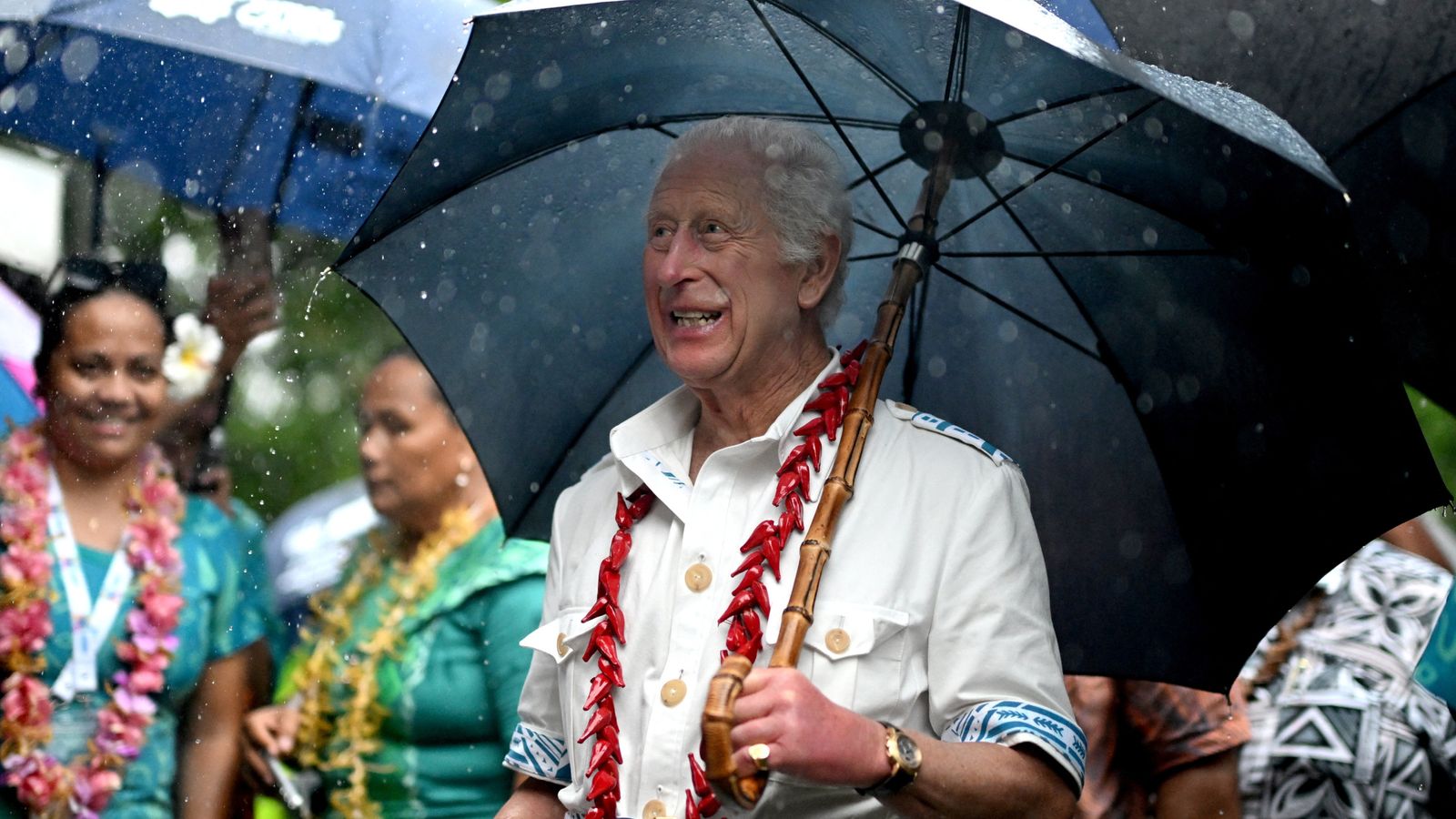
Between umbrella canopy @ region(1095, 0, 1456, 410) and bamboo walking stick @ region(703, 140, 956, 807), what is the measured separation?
0.47 meters

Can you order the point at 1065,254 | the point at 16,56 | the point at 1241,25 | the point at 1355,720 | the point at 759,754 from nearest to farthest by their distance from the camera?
1. the point at 759,754
2. the point at 1065,254
3. the point at 1241,25
4. the point at 1355,720
5. the point at 16,56

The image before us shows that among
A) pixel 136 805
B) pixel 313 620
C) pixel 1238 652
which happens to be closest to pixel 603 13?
pixel 1238 652

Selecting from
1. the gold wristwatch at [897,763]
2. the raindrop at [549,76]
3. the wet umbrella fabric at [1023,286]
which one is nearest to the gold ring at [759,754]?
the gold wristwatch at [897,763]

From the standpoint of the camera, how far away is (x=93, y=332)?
15.5ft

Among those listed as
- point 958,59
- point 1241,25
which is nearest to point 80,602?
point 958,59

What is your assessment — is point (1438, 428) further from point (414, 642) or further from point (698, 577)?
point (414, 642)

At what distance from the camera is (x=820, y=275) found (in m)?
2.35

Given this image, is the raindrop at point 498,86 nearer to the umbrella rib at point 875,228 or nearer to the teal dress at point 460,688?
the umbrella rib at point 875,228

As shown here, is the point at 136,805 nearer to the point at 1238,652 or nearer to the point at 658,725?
the point at 658,725

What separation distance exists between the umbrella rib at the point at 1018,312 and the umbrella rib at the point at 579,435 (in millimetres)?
565

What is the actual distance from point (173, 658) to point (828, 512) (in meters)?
2.97

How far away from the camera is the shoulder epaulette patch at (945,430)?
225cm

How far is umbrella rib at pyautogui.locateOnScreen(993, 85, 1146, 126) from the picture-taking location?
6.87 feet

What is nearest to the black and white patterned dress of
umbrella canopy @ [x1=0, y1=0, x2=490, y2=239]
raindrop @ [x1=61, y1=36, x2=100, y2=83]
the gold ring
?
the gold ring
